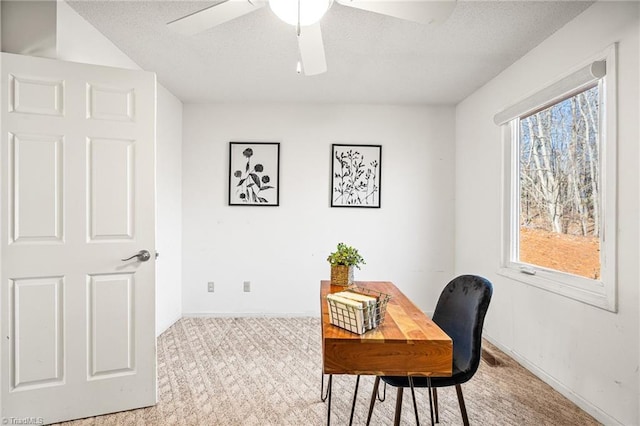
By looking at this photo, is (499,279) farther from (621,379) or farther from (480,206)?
(621,379)

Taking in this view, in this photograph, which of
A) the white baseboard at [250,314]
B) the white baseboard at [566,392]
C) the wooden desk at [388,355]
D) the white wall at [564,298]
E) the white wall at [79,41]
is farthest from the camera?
the white baseboard at [250,314]

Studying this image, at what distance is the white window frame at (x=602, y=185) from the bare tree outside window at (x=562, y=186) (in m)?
0.06

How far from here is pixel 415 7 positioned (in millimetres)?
1368

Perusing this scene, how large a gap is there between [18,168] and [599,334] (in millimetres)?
3443

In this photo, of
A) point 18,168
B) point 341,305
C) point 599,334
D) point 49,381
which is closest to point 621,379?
point 599,334

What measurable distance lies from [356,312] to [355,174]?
2.69 meters

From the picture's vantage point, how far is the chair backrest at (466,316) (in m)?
1.60

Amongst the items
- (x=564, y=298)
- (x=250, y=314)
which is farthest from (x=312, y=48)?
(x=250, y=314)

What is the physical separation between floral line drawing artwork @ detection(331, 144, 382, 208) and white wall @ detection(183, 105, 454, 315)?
0.25 ft

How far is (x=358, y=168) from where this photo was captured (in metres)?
3.88

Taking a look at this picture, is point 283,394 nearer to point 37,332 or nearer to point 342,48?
point 37,332

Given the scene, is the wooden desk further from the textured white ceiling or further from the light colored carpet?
the textured white ceiling

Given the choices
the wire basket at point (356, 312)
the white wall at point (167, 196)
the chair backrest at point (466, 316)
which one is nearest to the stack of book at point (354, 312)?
the wire basket at point (356, 312)

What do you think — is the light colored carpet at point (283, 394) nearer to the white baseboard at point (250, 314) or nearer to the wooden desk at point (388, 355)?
the white baseboard at point (250, 314)
